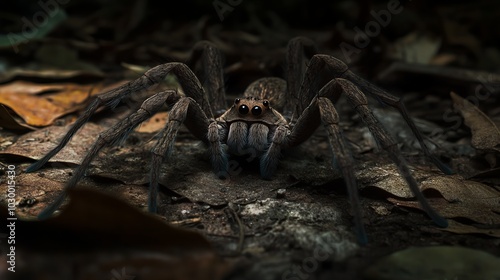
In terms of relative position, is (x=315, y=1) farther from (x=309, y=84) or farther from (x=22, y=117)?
(x=22, y=117)

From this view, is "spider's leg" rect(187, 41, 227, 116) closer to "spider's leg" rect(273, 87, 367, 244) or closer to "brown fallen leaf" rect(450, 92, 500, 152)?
"spider's leg" rect(273, 87, 367, 244)

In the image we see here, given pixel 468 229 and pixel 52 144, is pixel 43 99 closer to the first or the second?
pixel 52 144

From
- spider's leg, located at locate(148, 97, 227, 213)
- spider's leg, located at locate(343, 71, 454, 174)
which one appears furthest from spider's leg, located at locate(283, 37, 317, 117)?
spider's leg, located at locate(148, 97, 227, 213)

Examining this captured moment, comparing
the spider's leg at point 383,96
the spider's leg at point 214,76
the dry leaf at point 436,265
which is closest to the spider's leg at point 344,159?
the dry leaf at point 436,265

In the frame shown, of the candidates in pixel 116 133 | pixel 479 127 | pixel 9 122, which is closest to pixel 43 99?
pixel 9 122

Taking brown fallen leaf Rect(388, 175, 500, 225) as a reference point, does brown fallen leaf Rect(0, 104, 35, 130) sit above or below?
above

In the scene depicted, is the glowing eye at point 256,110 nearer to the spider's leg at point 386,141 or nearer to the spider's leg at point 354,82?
the spider's leg at point 354,82

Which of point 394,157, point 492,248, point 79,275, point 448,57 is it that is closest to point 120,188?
point 79,275
